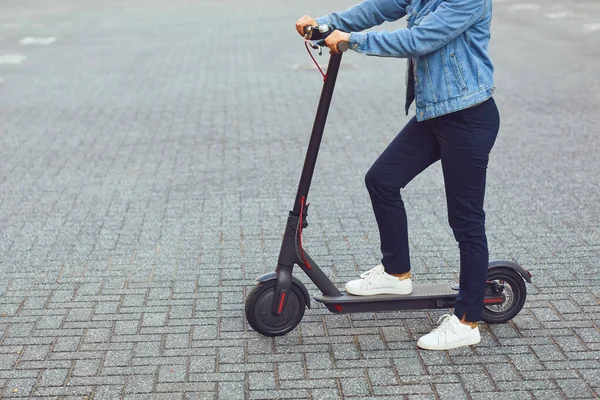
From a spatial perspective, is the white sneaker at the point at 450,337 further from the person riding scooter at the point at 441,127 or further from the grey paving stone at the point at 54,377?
the grey paving stone at the point at 54,377

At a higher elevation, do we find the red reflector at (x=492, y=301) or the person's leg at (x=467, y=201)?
the person's leg at (x=467, y=201)

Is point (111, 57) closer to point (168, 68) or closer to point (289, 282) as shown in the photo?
point (168, 68)

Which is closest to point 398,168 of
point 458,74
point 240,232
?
point 458,74

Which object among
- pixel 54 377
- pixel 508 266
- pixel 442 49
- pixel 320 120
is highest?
pixel 442 49

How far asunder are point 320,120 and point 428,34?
0.71 metres

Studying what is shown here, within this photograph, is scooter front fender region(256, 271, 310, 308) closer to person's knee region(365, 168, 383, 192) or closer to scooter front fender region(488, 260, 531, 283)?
person's knee region(365, 168, 383, 192)

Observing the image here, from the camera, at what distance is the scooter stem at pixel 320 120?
157 inches

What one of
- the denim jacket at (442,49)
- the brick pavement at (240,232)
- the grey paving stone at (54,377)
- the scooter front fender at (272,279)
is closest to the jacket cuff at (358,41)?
the denim jacket at (442,49)

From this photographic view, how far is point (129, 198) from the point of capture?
22.3ft

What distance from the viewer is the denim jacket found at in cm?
366

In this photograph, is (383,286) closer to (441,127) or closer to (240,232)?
(441,127)

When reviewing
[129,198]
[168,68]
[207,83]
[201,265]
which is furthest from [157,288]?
[168,68]

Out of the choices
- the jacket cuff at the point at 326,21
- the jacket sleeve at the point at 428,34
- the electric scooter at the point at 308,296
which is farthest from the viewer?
the electric scooter at the point at 308,296

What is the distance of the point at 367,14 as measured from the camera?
4113 millimetres
